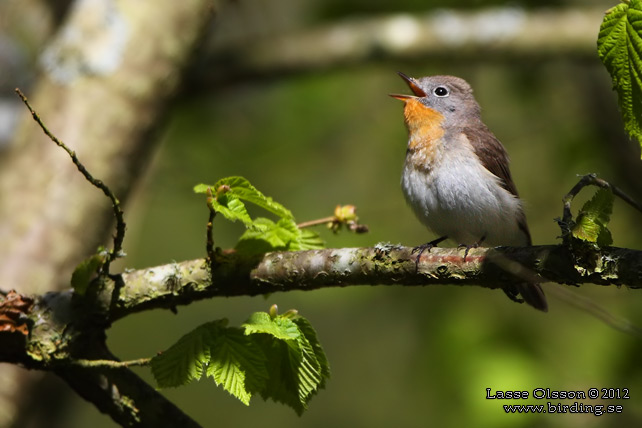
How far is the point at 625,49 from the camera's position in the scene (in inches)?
89.3

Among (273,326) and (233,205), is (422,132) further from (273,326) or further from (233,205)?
(273,326)

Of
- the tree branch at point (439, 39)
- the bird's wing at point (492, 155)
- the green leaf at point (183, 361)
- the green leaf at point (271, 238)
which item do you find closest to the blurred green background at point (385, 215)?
the tree branch at point (439, 39)

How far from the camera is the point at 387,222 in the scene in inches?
293

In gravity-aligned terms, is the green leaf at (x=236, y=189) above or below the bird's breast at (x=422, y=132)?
below

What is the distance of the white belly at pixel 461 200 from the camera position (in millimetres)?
4098

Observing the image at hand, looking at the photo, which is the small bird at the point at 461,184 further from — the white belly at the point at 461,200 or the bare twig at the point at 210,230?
the bare twig at the point at 210,230

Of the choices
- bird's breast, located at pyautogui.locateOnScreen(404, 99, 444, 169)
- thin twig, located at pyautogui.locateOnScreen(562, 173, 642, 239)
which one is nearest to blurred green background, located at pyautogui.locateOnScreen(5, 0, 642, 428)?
bird's breast, located at pyautogui.locateOnScreen(404, 99, 444, 169)

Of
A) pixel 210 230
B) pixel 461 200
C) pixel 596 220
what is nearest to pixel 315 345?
pixel 210 230

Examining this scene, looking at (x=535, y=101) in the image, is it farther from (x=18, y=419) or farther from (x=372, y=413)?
(x=18, y=419)

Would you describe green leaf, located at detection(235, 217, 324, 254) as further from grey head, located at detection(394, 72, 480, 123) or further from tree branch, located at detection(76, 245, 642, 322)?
grey head, located at detection(394, 72, 480, 123)

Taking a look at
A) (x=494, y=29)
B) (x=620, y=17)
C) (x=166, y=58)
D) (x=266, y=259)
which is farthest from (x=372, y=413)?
(x=620, y=17)

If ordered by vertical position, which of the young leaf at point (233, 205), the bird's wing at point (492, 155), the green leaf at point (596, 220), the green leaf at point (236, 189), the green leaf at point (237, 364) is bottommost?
the green leaf at point (237, 364)

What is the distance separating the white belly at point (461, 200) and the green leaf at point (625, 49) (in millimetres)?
1827

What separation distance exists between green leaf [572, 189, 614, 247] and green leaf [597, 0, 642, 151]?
229mm
